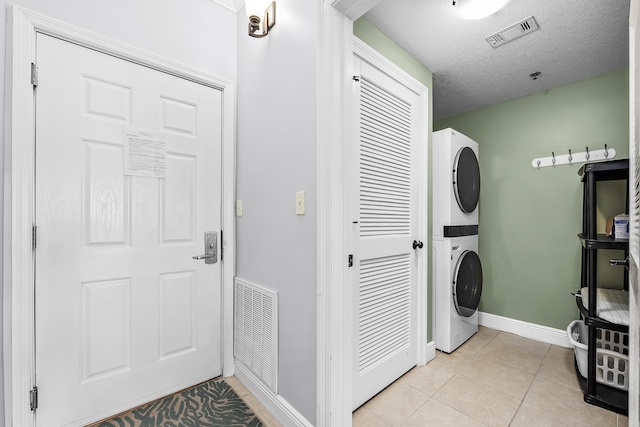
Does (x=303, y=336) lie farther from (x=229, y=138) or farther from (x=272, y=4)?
(x=272, y=4)

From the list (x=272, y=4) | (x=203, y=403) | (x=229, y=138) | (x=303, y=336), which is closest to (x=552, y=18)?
(x=272, y=4)

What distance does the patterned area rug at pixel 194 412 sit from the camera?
1505 millimetres

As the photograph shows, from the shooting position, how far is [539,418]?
1.62 m

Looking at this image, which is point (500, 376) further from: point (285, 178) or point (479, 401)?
point (285, 178)

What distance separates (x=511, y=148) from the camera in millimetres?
2879

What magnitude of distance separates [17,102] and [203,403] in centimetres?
178

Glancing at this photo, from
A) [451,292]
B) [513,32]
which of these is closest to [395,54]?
A: [513,32]

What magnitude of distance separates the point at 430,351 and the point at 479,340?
2.37 ft

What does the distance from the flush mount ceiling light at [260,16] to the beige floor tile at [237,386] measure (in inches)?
82.3

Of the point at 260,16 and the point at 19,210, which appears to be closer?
the point at 19,210

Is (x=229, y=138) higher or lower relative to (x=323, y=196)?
higher

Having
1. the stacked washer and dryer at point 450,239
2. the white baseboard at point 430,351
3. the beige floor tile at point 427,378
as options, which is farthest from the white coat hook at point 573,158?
the beige floor tile at point 427,378

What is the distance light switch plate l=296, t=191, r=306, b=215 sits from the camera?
1.40m

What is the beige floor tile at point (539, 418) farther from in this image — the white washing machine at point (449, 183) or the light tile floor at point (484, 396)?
the white washing machine at point (449, 183)
